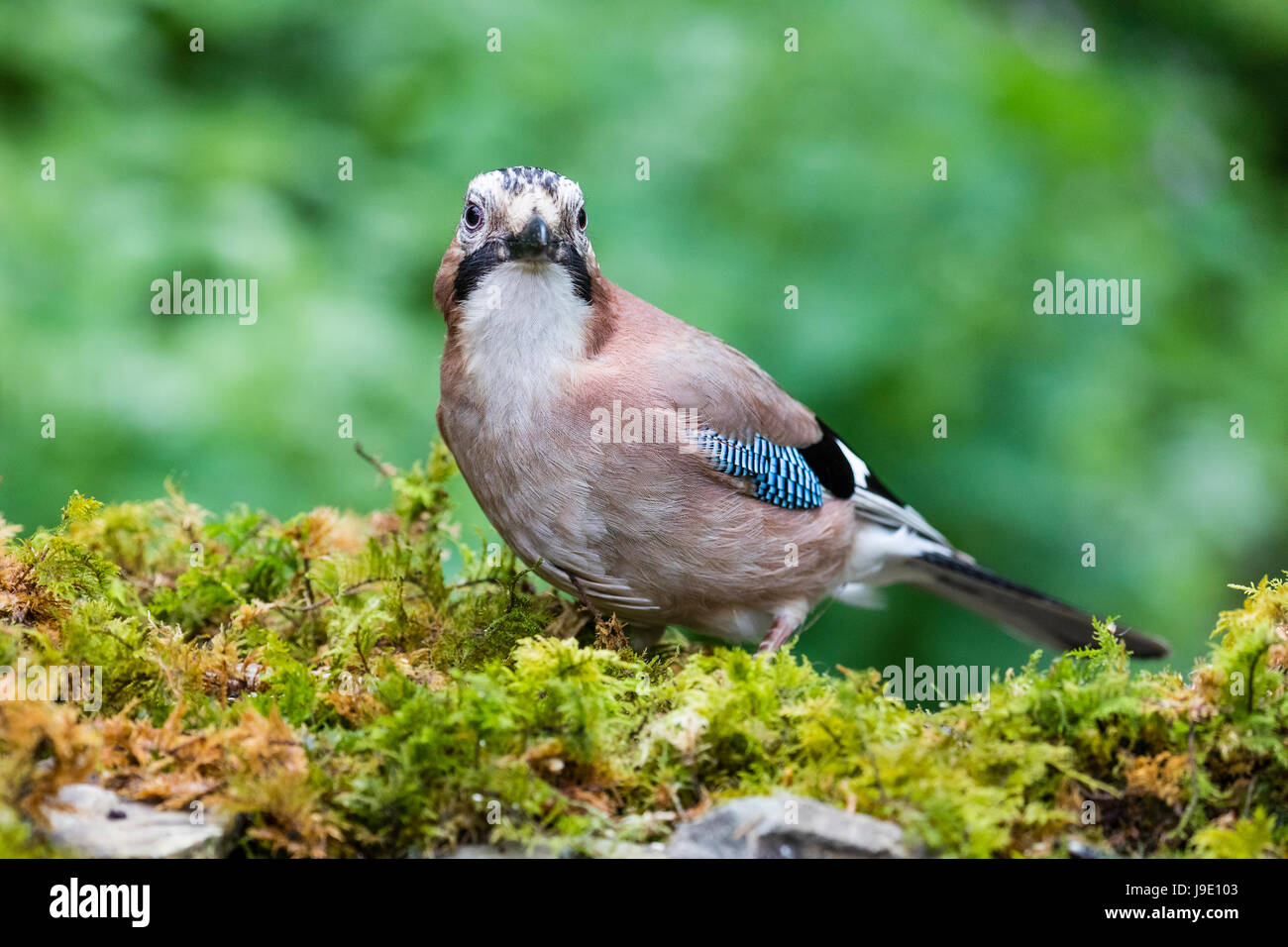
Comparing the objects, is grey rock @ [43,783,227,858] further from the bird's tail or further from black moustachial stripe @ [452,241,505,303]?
the bird's tail

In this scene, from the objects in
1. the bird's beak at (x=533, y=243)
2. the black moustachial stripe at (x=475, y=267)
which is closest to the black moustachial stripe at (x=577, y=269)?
the bird's beak at (x=533, y=243)

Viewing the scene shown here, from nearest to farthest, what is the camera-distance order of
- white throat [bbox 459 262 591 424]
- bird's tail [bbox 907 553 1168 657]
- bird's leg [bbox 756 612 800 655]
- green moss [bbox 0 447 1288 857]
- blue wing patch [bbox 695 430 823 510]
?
green moss [bbox 0 447 1288 857]
white throat [bbox 459 262 591 424]
blue wing patch [bbox 695 430 823 510]
bird's leg [bbox 756 612 800 655]
bird's tail [bbox 907 553 1168 657]

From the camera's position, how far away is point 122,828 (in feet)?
9.32

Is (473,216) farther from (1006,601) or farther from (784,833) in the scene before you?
(1006,601)

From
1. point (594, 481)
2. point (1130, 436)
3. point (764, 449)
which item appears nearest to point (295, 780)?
point (594, 481)

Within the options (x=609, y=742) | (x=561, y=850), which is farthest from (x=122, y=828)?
(x=609, y=742)

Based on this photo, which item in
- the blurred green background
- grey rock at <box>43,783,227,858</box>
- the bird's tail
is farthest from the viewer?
the blurred green background

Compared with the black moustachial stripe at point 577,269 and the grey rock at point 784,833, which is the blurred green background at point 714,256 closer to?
the black moustachial stripe at point 577,269

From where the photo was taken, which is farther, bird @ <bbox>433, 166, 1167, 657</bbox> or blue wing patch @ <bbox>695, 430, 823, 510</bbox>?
blue wing patch @ <bbox>695, 430, 823, 510</bbox>

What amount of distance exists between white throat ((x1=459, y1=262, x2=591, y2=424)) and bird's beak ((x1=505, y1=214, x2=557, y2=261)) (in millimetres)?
76

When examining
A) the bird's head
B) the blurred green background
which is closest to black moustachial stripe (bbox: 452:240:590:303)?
the bird's head

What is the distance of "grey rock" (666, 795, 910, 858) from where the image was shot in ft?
8.99
